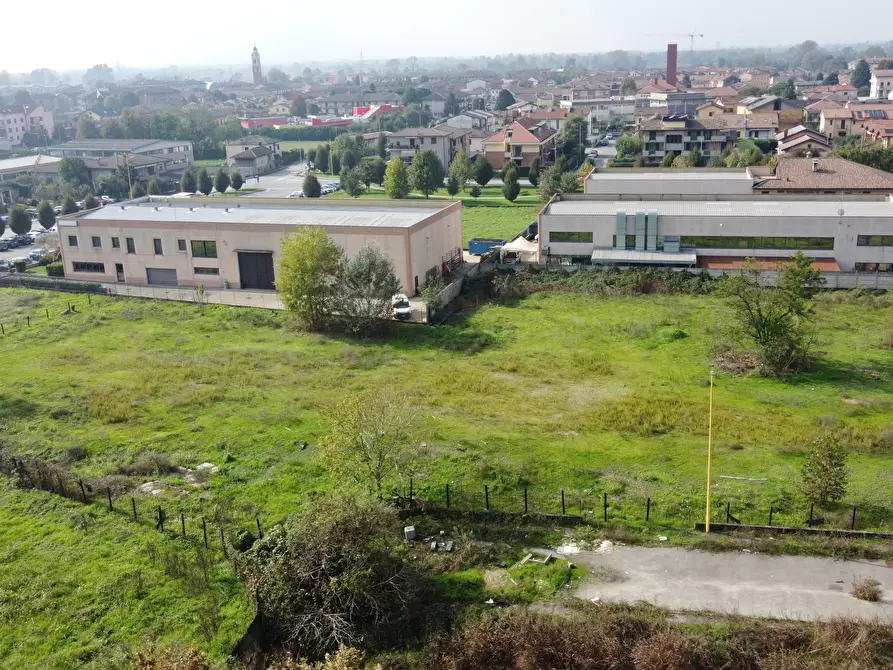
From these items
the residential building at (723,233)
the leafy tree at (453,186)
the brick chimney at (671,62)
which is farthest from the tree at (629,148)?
the brick chimney at (671,62)

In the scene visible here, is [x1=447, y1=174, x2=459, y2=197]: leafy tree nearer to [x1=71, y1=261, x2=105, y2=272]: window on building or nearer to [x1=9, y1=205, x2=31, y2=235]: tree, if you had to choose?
[x1=71, y1=261, x2=105, y2=272]: window on building

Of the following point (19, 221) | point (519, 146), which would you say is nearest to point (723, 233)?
point (519, 146)

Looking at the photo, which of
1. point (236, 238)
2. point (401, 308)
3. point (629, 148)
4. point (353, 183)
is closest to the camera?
point (401, 308)

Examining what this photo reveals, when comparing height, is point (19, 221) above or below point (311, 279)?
below

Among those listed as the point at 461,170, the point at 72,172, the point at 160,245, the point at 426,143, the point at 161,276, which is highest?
the point at 426,143

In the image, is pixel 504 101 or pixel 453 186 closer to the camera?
pixel 453 186

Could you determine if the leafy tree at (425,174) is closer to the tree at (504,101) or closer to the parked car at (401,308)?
the parked car at (401,308)

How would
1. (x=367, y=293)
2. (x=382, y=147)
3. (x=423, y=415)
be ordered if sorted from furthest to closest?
(x=382, y=147), (x=367, y=293), (x=423, y=415)

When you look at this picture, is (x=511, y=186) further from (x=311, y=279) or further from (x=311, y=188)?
(x=311, y=279)
